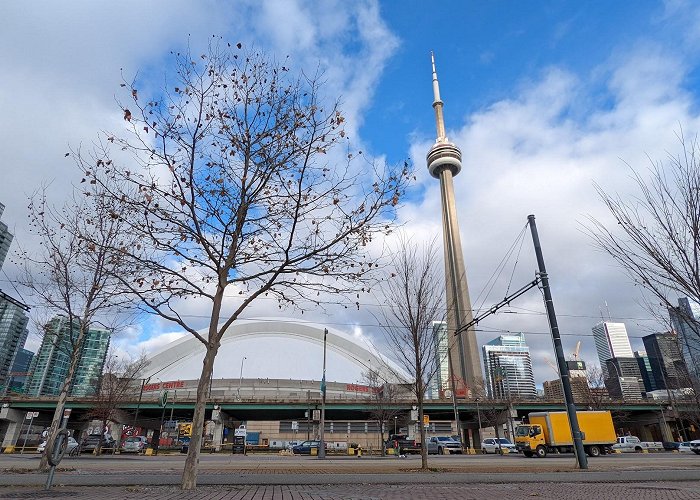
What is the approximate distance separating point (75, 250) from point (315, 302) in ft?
34.5

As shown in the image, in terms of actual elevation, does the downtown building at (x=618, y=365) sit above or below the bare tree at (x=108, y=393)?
above

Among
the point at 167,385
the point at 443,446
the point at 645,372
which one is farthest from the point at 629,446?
the point at 645,372

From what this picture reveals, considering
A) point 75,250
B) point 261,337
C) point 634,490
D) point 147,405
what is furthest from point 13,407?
point 634,490

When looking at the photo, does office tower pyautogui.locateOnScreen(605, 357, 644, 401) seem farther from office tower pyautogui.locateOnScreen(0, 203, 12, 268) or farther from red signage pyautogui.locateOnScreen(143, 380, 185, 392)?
office tower pyautogui.locateOnScreen(0, 203, 12, 268)

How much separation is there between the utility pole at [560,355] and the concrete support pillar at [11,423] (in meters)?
68.0

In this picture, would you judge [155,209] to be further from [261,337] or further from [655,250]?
[261,337]

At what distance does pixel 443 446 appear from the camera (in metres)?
41.5

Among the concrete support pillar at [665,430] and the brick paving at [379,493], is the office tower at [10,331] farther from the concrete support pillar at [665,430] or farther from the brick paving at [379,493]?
the concrete support pillar at [665,430]

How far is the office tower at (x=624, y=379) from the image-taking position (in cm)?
7748

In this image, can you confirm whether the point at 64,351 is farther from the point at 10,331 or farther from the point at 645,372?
the point at 645,372

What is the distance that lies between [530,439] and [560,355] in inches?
697

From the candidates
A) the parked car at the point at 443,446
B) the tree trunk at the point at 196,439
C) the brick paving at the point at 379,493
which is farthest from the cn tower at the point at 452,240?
the tree trunk at the point at 196,439

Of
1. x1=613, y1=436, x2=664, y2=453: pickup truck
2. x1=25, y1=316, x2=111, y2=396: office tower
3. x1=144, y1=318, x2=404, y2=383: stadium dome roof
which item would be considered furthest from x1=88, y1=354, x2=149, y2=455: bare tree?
x1=613, y1=436, x2=664, y2=453: pickup truck

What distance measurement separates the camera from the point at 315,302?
1137cm
